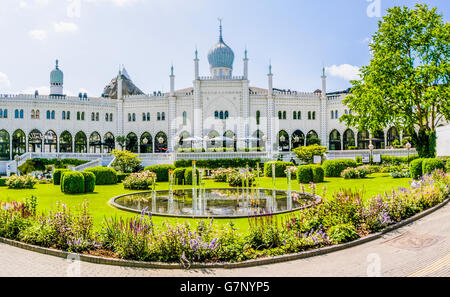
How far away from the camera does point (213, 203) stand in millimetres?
15305

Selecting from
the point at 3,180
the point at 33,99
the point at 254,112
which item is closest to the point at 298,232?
the point at 3,180

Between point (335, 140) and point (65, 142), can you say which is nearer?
point (65, 142)

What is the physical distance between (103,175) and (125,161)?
6.21 meters

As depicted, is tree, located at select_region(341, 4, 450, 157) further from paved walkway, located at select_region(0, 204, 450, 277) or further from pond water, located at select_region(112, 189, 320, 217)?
paved walkway, located at select_region(0, 204, 450, 277)

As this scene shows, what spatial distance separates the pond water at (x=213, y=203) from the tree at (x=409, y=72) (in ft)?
34.2

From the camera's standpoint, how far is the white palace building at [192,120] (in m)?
48.3

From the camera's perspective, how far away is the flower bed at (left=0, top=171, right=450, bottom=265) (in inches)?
299

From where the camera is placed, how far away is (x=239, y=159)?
32.0 m

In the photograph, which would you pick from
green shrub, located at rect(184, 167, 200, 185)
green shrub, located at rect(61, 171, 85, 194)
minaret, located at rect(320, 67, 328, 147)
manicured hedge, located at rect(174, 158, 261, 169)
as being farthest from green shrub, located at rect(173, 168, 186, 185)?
minaret, located at rect(320, 67, 328, 147)

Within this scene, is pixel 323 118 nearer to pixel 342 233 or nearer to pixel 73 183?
pixel 73 183

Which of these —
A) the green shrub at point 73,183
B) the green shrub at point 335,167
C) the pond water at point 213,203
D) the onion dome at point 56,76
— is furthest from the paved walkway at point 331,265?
the onion dome at point 56,76

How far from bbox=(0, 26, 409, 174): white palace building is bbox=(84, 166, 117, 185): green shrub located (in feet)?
71.2

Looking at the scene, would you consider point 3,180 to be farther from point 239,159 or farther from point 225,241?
point 225,241

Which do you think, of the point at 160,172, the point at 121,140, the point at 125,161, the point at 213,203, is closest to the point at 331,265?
the point at 213,203
